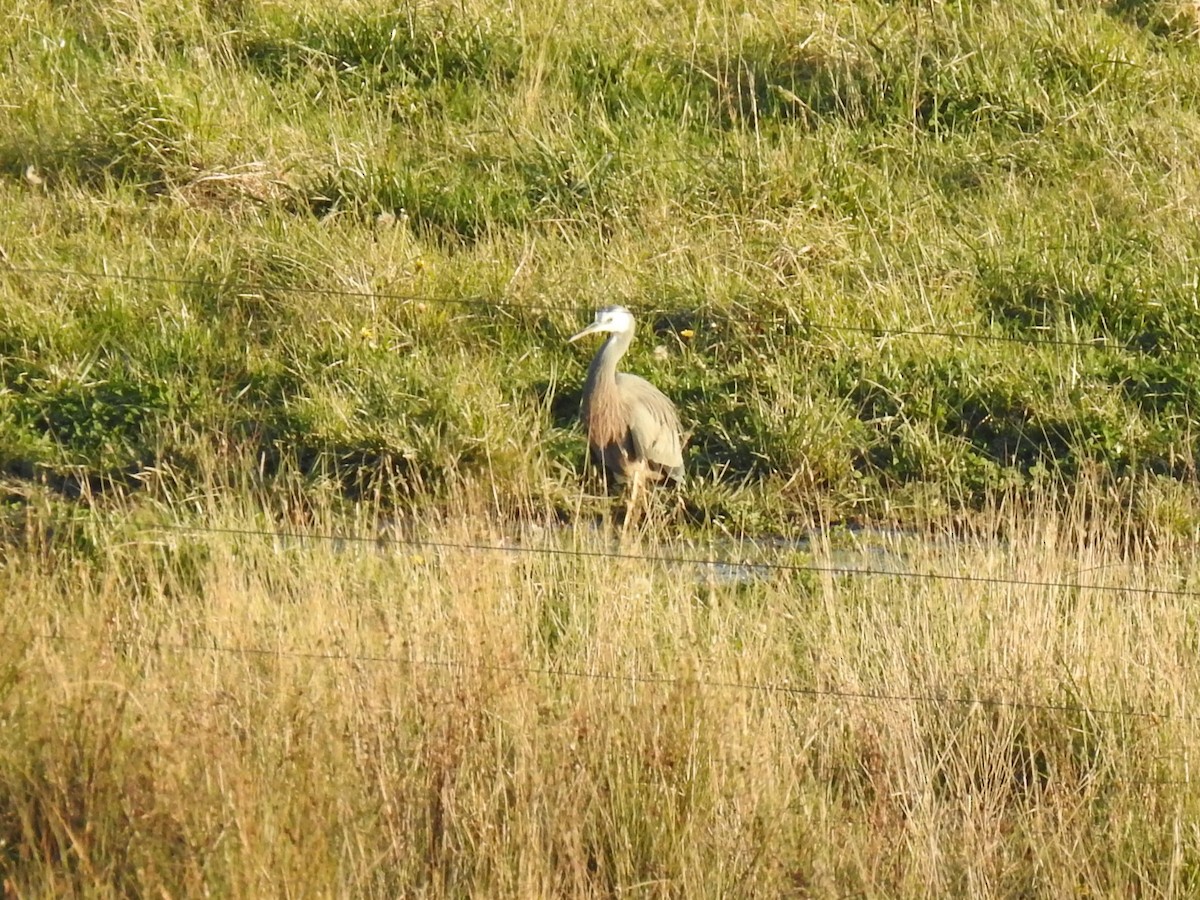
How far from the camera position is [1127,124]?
30.8ft

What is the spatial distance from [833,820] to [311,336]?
4.20m

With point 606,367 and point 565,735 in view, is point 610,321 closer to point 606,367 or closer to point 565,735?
point 606,367

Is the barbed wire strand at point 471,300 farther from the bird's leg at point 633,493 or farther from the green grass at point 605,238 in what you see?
the bird's leg at point 633,493

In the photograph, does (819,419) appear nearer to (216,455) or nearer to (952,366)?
(952,366)

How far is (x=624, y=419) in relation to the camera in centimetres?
692

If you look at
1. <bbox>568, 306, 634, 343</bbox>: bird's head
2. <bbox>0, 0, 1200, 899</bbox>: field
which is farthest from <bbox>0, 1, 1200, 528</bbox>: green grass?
<bbox>568, 306, 634, 343</bbox>: bird's head

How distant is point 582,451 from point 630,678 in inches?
112

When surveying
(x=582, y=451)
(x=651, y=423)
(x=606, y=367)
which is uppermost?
(x=606, y=367)

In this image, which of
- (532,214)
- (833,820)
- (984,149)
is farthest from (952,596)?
(984,149)

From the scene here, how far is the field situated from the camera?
4109 millimetres

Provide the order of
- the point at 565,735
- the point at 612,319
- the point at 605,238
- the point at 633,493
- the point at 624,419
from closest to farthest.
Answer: the point at 565,735, the point at 633,493, the point at 624,419, the point at 612,319, the point at 605,238

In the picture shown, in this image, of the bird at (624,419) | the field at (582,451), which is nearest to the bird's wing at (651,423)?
the bird at (624,419)

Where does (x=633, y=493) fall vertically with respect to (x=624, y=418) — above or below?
below

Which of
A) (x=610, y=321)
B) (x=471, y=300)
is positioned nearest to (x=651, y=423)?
(x=610, y=321)
